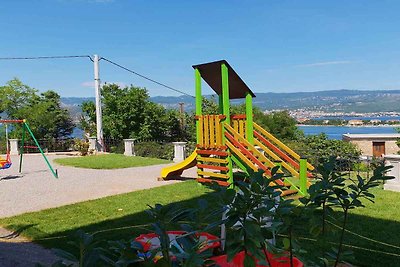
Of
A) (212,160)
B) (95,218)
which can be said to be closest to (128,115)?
(212,160)

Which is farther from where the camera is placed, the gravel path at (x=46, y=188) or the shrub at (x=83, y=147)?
the shrub at (x=83, y=147)

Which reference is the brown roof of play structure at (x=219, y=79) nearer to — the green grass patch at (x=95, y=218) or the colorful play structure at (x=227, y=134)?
the colorful play structure at (x=227, y=134)

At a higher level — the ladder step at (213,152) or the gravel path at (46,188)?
the ladder step at (213,152)

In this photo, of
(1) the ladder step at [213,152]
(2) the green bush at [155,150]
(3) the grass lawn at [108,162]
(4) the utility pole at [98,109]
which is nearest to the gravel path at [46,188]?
(3) the grass lawn at [108,162]

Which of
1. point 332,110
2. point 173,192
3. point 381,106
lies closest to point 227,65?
point 173,192

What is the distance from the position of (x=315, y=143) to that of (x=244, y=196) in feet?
77.8

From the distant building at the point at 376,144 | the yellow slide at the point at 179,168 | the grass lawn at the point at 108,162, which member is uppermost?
the yellow slide at the point at 179,168

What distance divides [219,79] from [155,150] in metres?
9.01

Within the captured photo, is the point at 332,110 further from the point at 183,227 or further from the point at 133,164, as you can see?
the point at 183,227

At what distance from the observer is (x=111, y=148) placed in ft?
66.2

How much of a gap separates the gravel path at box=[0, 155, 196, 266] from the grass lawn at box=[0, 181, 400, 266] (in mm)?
362

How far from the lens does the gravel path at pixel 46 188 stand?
4664mm

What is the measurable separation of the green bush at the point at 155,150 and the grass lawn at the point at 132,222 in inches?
357

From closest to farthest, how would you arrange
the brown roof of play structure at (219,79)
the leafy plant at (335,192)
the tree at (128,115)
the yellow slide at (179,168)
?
the leafy plant at (335,192)
the brown roof of play structure at (219,79)
the yellow slide at (179,168)
the tree at (128,115)
